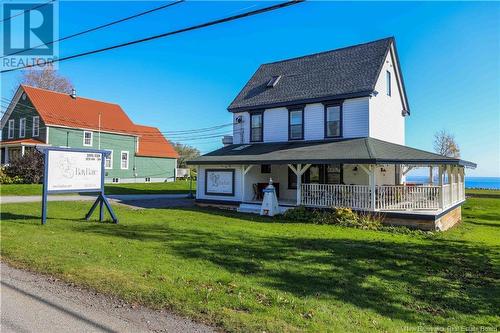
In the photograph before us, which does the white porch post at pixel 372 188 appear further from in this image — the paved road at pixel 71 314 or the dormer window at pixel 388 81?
the paved road at pixel 71 314

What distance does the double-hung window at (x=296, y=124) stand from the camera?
19.2 metres

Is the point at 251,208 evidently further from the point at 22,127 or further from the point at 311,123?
the point at 22,127

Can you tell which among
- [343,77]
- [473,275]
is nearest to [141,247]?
[473,275]

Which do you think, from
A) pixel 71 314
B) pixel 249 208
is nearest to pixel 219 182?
pixel 249 208

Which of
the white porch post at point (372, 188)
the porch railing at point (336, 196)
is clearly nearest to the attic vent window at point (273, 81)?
the porch railing at point (336, 196)

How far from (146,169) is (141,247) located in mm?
31909

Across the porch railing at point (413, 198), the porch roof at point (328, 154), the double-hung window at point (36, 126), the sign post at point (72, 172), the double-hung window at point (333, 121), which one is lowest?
the porch railing at point (413, 198)

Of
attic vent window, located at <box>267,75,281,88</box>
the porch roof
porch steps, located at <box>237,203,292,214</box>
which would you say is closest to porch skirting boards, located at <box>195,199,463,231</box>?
the porch roof

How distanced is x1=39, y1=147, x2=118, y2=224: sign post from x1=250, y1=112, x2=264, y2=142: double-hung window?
9.99 meters

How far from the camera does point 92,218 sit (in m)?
12.7

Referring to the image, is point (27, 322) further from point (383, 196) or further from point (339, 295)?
point (383, 196)

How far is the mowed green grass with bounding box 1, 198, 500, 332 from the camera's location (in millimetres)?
4715

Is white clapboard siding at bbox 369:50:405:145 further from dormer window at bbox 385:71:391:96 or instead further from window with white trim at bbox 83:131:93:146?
window with white trim at bbox 83:131:93:146

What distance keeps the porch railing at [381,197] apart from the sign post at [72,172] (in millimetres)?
8508
